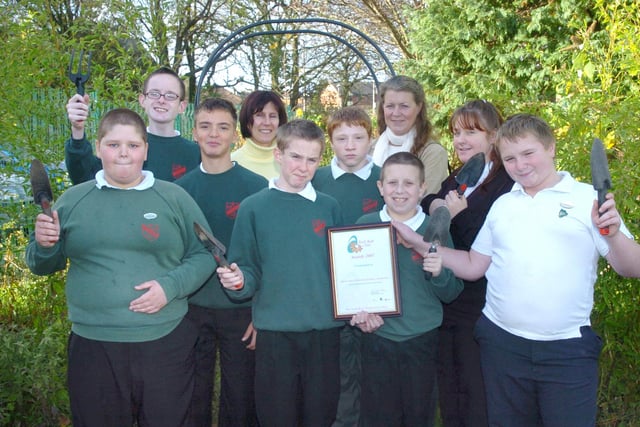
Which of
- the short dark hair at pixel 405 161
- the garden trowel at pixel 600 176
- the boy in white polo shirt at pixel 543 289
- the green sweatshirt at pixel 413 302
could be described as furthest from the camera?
the short dark hair at pixel 405 161

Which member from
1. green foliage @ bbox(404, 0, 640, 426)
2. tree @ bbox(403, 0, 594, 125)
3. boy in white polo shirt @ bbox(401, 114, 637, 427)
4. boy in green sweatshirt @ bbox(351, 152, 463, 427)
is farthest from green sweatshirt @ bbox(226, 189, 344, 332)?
tree @ bbox(403, 0, 594, 125)

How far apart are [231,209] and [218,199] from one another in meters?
0.10

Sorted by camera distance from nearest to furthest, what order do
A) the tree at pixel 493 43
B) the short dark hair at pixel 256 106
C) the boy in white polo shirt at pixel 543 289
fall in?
1. the boy in white polo shirt at pixel 543 289
2. the short dark hair at pixel 256 106
3. the tree at pixel 493 43

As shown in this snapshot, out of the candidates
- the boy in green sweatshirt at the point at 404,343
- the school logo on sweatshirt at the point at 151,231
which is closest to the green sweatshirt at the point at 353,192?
the boy in green sweatshirt at the point at 404,343

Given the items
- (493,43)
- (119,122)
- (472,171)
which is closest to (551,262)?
(472,171)

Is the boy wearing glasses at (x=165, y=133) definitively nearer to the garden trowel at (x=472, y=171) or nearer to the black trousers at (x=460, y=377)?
the garden trowel at (x=472, y=171)

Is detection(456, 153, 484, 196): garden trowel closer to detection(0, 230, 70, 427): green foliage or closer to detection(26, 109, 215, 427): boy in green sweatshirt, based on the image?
detection(26, 109, 215, 427): boy in green sweatshirt

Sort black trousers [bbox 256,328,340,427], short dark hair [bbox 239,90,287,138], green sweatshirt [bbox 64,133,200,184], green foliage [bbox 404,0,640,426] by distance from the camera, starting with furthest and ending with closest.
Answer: short dark hair [bbox 239,90,287,138] → green foliage [bbox 404,0,640,426] → green sweatshirt [bbox 64,133,200,184] → black trousers [bbox 256,328,340,427]

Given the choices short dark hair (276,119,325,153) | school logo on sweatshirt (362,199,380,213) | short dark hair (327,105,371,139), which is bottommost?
school logo on sweatshirt (362,199,380,213)

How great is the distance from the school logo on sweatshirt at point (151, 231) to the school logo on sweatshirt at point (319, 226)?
0.84 m

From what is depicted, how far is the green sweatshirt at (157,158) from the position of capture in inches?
143

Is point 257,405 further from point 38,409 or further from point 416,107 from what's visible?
point 416,107

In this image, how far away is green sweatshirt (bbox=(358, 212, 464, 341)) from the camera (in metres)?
3.40

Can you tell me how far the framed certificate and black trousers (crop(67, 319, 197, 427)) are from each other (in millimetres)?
914
